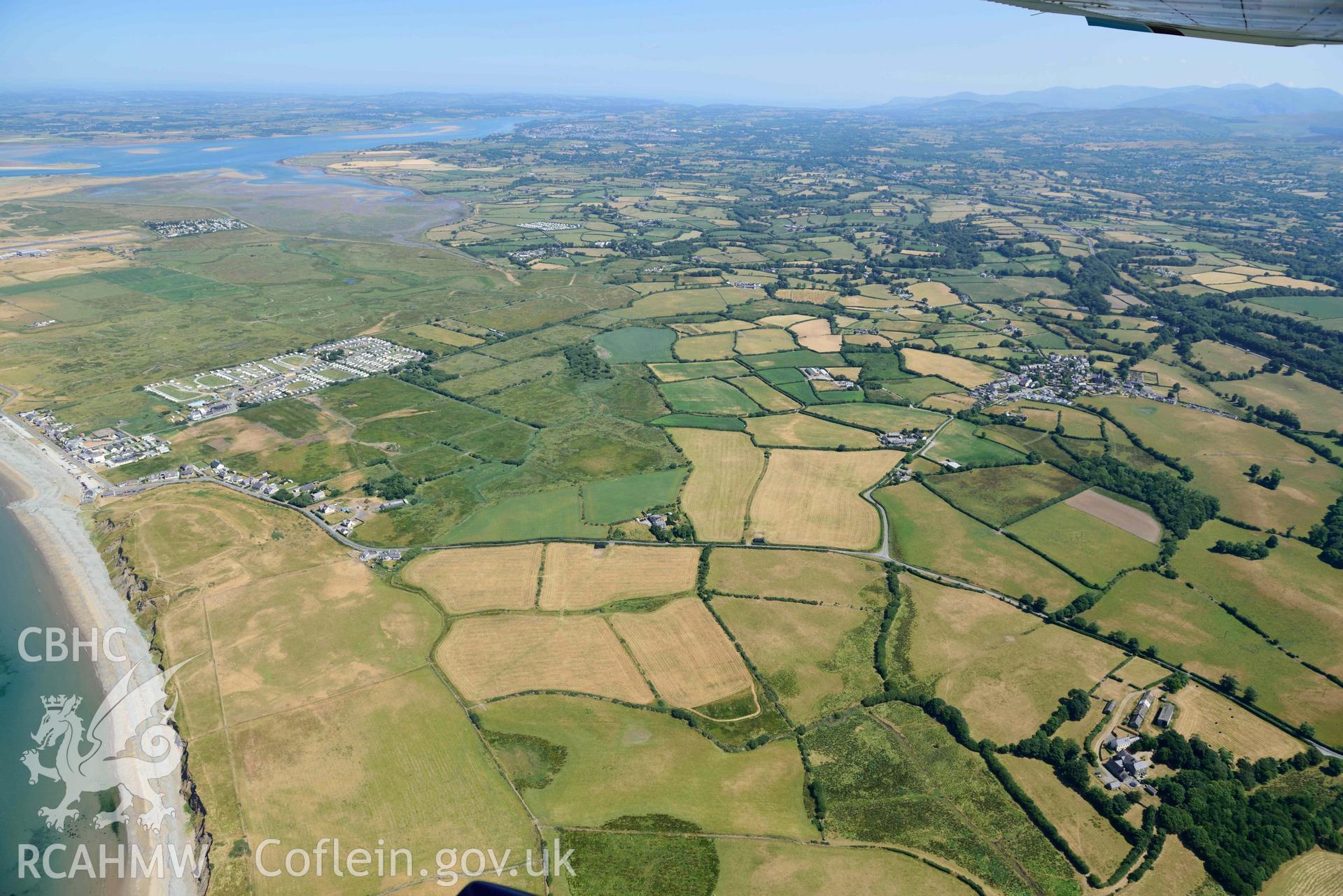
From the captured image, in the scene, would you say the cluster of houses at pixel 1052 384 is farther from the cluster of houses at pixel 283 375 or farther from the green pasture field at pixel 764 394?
the cluster of houses at pixel 283 375

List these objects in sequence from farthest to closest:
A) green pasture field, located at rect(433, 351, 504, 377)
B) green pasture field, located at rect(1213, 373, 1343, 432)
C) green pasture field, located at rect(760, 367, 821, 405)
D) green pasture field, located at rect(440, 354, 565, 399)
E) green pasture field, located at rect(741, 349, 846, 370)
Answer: green pasture field, located at rect(741, 349, 846, 370) → green pasture field, located at rect(433, 351, 504, 377) → green pasture field, located at rect(440, 354, 565, 399) → green pasture field, located at rect(760, 367, 821, 405) → green pasture field, located at rect(1213, 373, 1343, 432)

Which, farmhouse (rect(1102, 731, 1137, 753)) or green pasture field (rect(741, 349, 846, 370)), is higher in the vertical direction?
green pasture field (rect(741, 349, 846, 370))

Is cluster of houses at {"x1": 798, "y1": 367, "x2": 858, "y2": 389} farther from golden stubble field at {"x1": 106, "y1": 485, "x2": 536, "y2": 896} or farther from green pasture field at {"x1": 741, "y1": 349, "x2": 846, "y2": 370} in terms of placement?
golden stubble field at {"x1": 106, "y1": 485, "x2": 536, "y2": 896}

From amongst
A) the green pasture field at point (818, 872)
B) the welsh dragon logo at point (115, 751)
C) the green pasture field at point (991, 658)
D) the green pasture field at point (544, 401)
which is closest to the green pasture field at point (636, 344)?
the green pasture field at point (544, 401)

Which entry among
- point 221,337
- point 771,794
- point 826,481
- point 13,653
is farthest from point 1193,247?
point 13,653

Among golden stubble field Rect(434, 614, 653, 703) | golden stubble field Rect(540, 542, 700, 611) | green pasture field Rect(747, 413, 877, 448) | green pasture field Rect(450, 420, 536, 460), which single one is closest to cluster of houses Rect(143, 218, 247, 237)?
green pasture field Rect(450, 420, 536, 460)

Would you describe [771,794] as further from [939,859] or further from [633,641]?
[633,641]

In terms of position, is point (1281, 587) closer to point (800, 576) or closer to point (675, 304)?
point (800, 576)
